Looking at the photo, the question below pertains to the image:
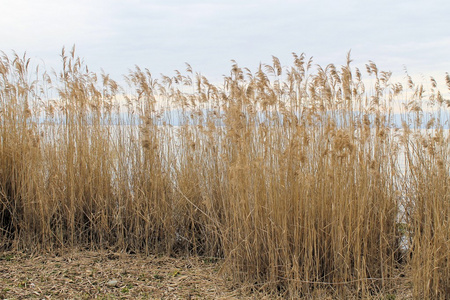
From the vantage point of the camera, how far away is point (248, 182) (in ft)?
10.5

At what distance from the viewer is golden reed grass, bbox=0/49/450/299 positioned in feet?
9.97

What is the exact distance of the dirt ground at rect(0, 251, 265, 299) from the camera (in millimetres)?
3270

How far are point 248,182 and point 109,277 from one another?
1391 mm

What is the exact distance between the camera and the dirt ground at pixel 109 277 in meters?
3.27

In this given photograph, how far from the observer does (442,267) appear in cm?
305

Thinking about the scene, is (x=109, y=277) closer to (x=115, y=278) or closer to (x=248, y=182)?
(x=115, y=278)

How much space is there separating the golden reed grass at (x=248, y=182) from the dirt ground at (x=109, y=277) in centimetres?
15

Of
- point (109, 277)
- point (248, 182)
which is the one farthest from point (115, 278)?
point (248, 182)

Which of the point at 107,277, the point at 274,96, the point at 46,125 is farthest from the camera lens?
the point at 46,125

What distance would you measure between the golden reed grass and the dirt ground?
153mm

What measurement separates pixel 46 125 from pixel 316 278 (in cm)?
307

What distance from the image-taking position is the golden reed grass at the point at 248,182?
3.04 m

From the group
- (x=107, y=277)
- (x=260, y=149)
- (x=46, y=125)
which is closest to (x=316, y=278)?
(x=260, y=149)

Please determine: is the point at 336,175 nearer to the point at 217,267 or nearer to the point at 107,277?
the point at 217,267
